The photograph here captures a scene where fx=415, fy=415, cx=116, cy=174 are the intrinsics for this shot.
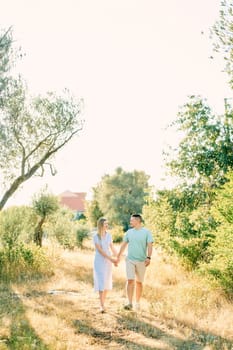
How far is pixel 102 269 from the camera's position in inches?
379

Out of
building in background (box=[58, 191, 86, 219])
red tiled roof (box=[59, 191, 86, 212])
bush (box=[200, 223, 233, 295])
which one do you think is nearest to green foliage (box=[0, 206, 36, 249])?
bush (box=[200, 223, 233, 295])

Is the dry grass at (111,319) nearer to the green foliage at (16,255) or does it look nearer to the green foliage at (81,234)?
the green foliage at (16,255)

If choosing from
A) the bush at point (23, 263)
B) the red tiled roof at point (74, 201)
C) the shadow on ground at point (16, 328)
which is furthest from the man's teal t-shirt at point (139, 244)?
the red tiled roof at point (74, 201)

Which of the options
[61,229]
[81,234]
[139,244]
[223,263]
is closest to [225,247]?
[223,263]

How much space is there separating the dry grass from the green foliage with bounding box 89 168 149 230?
4180cm

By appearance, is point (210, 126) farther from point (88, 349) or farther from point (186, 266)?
point (88, 349)

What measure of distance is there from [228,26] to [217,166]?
171 inches

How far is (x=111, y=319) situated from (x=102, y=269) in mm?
1222

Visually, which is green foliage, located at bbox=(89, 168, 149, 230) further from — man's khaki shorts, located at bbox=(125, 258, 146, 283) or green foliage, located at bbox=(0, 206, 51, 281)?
man's khaki shorts, located at bbox=(125, 258, 146, 283)

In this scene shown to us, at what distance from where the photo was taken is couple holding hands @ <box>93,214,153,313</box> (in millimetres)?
9578

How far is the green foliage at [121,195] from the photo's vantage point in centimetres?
5468

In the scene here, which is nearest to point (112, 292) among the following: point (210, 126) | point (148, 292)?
point (148, 292)

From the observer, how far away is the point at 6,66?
13.8 metres

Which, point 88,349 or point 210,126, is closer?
point 88,349
